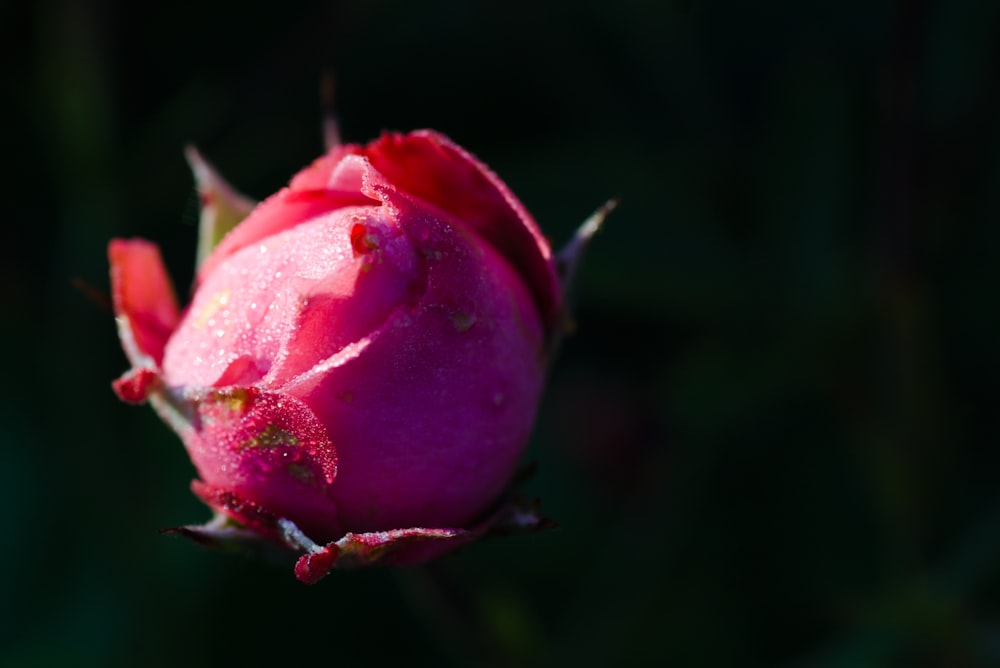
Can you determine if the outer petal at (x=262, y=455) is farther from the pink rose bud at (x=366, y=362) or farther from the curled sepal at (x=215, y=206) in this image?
the curled sepal at (x=215, y=206)

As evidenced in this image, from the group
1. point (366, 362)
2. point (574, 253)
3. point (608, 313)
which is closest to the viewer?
point (366, 362)

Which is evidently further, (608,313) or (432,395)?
(608,313)

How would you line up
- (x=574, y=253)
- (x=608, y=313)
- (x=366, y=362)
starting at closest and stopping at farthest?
(x=366, y=362) → (x=574, y=253) → (x=608, y=313)

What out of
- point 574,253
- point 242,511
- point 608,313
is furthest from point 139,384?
point 608,313

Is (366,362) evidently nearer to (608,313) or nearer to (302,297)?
(302,297)

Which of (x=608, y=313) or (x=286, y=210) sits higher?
(x=286, y=210)

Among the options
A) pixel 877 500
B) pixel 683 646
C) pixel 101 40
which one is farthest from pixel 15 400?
pixel 877 500

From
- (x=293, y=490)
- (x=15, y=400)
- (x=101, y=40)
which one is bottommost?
(x=15, y=400)

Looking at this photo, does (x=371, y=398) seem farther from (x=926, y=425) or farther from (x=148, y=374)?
(x=926, y=425)
